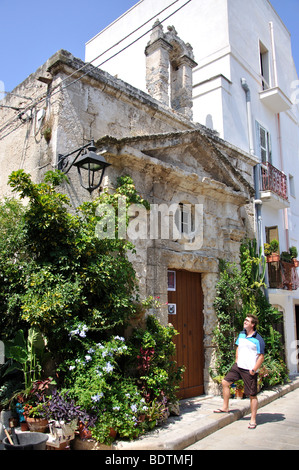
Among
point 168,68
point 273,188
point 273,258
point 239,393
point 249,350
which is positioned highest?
point 168,68

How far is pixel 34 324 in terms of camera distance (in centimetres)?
424

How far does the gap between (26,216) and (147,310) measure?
2.10m

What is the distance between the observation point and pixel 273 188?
376 inches

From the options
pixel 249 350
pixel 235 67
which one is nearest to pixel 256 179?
pixel 235 67

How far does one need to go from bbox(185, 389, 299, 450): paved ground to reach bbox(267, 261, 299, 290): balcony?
3707 millimetres

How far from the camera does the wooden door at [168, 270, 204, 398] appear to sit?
6.31 metres

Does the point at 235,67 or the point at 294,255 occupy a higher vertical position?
the point at 235,67

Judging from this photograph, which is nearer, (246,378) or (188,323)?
(246,378)

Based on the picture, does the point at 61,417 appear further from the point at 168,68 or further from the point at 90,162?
the point at 168,68

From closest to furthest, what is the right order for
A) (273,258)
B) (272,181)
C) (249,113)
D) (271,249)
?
(273,258) → (271,249) → (272,181) → (249,113)

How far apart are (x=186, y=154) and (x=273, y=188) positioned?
367 cm

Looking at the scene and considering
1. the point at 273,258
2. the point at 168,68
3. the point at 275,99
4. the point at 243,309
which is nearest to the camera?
the point at 243,309

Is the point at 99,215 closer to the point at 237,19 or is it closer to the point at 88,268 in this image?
the point at 88,268
